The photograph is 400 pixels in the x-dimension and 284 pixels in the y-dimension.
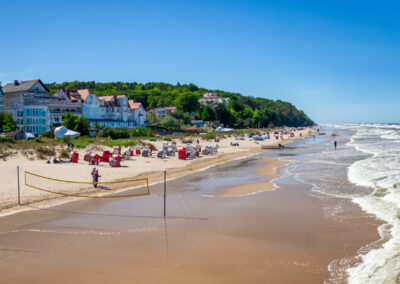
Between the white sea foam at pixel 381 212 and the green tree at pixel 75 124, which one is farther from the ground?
the green tree at pixel 75 124

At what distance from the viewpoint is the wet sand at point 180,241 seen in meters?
7.41

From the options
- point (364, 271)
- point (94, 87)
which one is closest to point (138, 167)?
point (364, 271)

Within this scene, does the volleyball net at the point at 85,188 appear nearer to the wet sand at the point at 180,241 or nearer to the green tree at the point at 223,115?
the wet sand at the point at 180,241

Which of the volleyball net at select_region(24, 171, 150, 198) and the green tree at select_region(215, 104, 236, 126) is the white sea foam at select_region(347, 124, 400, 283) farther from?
the green tree at select_region(215, 104, 236, 126)

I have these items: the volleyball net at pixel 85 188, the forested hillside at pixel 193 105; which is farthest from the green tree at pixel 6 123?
the forested hillside at pixel 193 105

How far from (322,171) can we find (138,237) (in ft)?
58.6

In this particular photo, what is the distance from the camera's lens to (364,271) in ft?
24.7

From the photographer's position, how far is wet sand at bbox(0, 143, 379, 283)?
24.3ft

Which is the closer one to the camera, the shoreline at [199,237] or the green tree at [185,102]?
the shoreline at [199,237]

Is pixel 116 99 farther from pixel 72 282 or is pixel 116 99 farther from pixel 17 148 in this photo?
pixel 72 282

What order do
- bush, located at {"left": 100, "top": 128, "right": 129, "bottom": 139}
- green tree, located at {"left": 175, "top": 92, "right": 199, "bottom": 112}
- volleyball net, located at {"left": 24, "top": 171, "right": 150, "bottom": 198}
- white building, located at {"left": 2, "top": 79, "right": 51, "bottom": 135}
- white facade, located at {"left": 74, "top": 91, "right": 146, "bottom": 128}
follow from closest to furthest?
1. volleyball net, located at {"left": 24, "top": 171, "right": 150, "bottom": 198}
2. bush, located at {"left": 100, "top": 128, "right": 129, "bottom": 139}
3. white building, located at {"left": 2, "top": 79, "right": 51, "bottom": 135}
4. white facade, located at {"left": 74, "top": 91, "right": 146, "bottom": 128}
5. green tree, located at {"left": 175, "top": 92, "right": 199, "bottom": 112}

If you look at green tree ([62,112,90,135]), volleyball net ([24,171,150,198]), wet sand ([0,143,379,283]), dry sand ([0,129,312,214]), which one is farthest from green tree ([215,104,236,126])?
wet sand ([0,143,379,283])

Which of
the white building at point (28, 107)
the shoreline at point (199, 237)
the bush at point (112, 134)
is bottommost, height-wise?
the shoreline at point (199, 237)

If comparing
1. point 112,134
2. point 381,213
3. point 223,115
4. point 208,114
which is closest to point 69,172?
point 381,213
